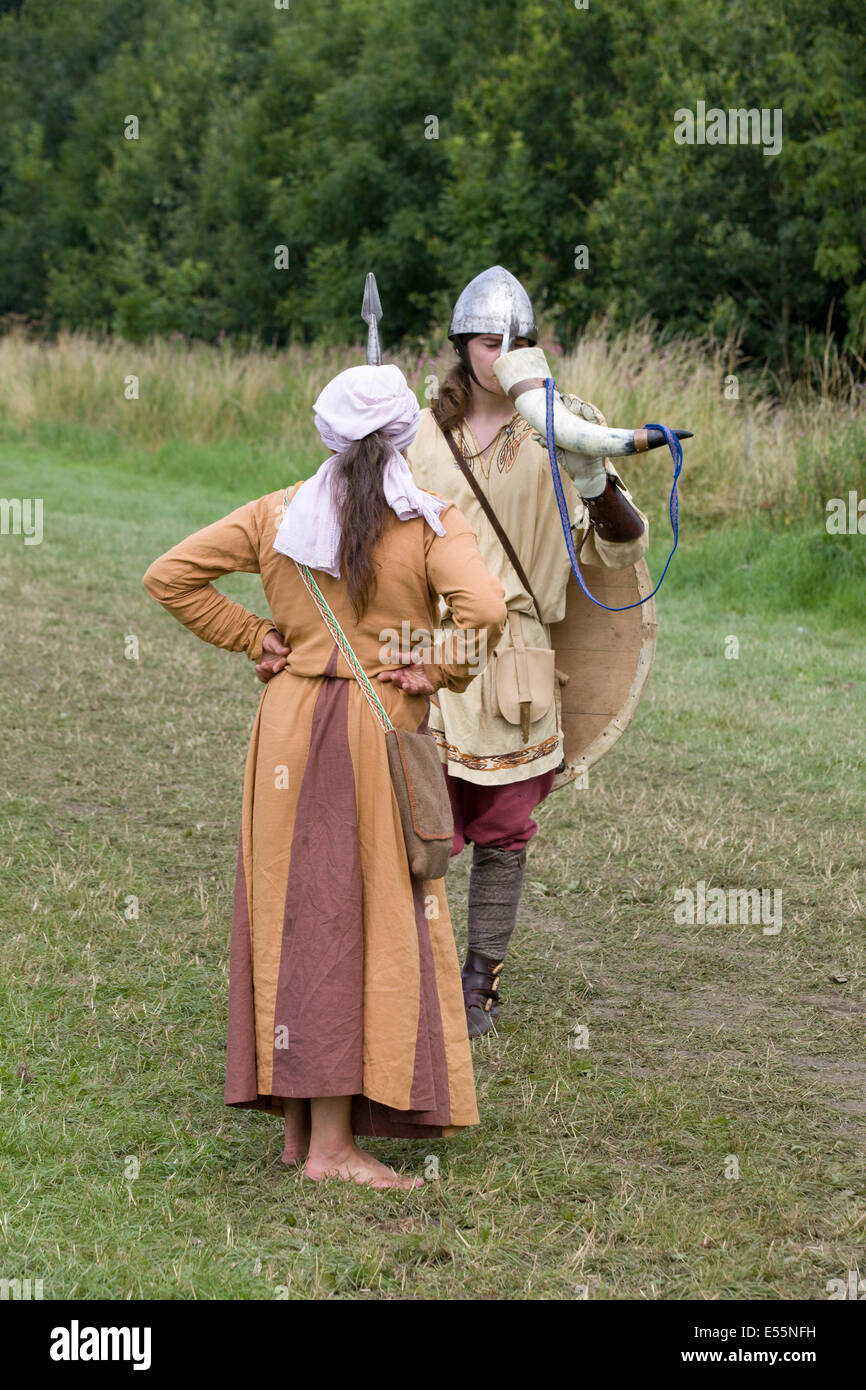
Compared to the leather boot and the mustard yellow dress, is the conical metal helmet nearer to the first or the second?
the mustard yellow dress

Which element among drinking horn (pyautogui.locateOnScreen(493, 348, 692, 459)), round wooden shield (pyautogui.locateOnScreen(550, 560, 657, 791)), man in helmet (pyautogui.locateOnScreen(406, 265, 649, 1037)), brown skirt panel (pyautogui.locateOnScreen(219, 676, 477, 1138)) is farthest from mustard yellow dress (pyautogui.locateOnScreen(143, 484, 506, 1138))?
round wooden shield (pyautogui.locateOnScreen(550, 560, 657, 791))

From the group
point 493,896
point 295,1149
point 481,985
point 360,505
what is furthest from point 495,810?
point 360,505

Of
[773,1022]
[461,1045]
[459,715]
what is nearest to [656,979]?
[773,1022]

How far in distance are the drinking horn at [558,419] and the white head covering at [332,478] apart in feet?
1.40

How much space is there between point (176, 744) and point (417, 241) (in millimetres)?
19220

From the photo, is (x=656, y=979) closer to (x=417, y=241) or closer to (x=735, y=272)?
(x=735, y=272)

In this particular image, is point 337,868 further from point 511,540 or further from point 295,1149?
point 511,540

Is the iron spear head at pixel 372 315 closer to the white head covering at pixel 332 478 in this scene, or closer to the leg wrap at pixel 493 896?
the white head covering at pixel 332 478

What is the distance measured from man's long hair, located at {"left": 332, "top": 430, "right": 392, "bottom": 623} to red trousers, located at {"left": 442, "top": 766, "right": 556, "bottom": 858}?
1.08 m

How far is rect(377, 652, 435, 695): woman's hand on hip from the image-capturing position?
3.28 meters

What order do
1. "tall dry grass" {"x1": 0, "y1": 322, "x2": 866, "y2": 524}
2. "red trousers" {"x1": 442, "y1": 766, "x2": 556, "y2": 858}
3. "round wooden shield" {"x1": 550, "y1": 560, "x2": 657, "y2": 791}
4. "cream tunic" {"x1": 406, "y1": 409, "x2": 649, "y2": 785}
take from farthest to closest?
"tall dry grass" {"x1": 0, "y1": 322, "x2": 866, "y2": 524} < "round wooden shield" {"x1": 550, "y1": 560, "x2": 657, "y2": 791} < "red trousers" {"x1": 442, "y1": 766, "x2": 556, "y2": 858} < "cream tunic" {"x1": 406, "y1": 409, "x2": 649, "y2": 785}

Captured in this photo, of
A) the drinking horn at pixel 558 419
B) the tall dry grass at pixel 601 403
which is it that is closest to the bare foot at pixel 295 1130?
the drinking horn at pixel 558 419

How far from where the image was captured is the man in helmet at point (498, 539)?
400cm

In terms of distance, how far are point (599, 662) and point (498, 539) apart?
0.55 m
